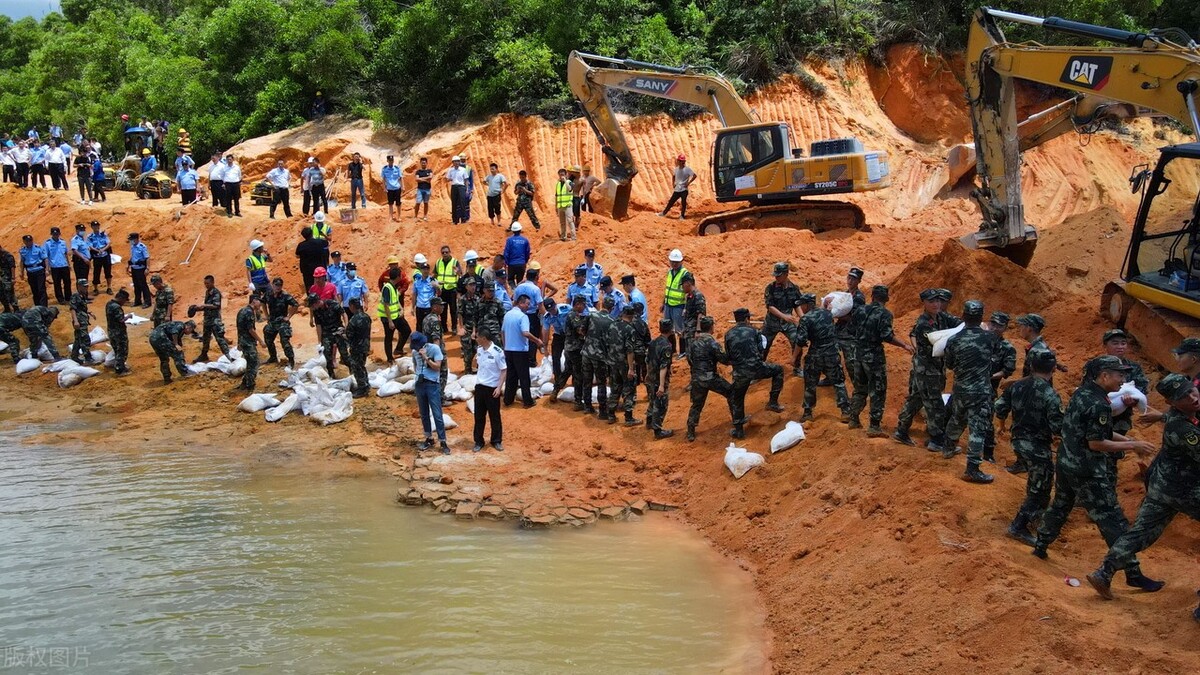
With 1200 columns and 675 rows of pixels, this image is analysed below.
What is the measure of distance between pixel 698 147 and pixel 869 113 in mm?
4970

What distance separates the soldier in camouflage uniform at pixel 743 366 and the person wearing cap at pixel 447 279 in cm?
610

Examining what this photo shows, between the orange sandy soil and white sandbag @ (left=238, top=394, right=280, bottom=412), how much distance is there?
0.20 meters

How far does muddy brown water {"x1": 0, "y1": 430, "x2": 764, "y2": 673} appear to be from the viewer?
26.5ft

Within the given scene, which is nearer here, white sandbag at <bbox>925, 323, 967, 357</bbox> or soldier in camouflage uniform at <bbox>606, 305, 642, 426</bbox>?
white sandbag at <bbox>925, 323, 967, 357</bbox>

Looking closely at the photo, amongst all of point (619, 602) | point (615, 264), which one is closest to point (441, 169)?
point (615, 264)

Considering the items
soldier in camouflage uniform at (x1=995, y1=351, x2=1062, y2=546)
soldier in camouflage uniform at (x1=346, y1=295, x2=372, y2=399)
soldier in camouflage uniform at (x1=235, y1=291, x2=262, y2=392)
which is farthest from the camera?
soldier in camouflage uniform at (x1=235, y1=291, x2=262, y2=392)

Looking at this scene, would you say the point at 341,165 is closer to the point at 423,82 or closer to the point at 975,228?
the point at 423,82

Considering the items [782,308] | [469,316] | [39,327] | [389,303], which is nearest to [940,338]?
[782,308]

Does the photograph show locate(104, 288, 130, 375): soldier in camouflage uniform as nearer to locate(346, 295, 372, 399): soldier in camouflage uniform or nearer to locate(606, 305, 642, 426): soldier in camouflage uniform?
locate(346, 295, 372, 399): soldier in camouflage uniform

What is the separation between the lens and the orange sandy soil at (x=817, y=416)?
292 inches

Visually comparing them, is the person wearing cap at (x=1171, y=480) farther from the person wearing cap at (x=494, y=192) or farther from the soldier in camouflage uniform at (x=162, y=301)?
the person wearing cap at (x=494, y=192)

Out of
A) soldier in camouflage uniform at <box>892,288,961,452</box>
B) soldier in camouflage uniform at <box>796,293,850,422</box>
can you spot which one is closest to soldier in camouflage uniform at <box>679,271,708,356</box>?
soldier in camouflage uniform at <box>796,293,850,422</box>

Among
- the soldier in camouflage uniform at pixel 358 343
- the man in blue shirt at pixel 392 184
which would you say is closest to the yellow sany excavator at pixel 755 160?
the man in blue shirt at pixel 392 184

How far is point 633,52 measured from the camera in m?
26.1
